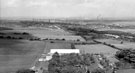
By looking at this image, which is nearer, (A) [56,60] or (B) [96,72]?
(B) [96,72]

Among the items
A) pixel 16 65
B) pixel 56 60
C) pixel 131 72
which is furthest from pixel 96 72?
pixel 16 65

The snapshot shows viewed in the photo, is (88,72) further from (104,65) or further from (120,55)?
(120,55)

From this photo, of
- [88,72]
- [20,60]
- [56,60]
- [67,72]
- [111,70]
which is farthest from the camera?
[20,60]

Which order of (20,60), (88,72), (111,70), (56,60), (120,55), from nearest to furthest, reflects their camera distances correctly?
1. (88,72)
2. (111,70)
3. (56,60)
4. (20,60)
5. (120,55)

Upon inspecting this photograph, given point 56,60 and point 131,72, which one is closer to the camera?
point 131,72

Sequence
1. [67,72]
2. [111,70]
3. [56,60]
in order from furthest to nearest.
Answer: [56,60] → [111,70] → [67,72]

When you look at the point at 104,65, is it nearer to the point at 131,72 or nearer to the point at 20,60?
the point at 131,72

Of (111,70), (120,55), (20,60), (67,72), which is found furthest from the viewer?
(120,55)

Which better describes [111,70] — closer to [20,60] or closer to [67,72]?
[67,72]
